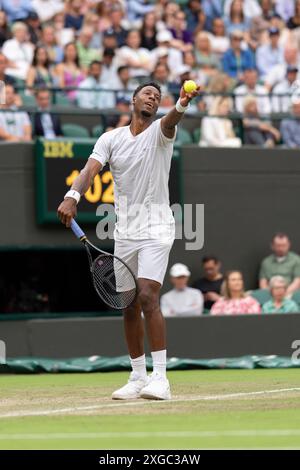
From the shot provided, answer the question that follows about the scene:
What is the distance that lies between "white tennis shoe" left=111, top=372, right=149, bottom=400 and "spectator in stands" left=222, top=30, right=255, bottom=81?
10722 mm

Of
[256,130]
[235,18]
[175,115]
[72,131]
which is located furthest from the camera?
[235,18]

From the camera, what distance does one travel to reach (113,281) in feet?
31.8

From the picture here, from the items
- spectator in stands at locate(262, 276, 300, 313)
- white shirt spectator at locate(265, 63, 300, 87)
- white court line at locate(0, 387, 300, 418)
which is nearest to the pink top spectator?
spectator in stands at locate(262, 276, 300, 313)

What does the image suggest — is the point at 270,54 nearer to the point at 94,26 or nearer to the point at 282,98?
the point at 282,98

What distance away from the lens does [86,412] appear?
8516mm

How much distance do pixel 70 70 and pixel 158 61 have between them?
4.31 ft

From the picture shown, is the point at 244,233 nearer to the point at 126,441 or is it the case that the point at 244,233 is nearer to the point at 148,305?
the point at 148,305

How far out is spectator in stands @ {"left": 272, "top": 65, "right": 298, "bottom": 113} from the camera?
18484mm

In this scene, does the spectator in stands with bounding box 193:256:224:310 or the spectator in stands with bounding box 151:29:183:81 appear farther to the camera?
the spectator in stands with bounding box 151:29:183:81

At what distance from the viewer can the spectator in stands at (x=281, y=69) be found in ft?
64.8

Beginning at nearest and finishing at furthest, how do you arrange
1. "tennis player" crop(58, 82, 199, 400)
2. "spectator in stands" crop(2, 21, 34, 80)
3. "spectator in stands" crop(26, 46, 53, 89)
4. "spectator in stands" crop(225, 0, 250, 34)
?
"tennis player" crop(58, 82, 199, 400) < "spectator in stands" crop(26, 46, 53, 89) < "spectator in stands" crop(2, 21, 34, 80) < "spectator in stands" crop(225, 0, 250, 34)

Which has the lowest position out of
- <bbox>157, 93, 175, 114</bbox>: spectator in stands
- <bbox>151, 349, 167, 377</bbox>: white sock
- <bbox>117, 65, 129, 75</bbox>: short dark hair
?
<bbox>151, 349, 167, 377</bbox>: white sock

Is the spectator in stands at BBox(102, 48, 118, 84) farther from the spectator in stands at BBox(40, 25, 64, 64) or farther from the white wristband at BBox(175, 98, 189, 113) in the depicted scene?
the white wristband at BBox(175, 98, 189, 113)

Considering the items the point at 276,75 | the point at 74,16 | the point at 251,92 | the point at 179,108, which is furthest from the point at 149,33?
the point at 179,108
